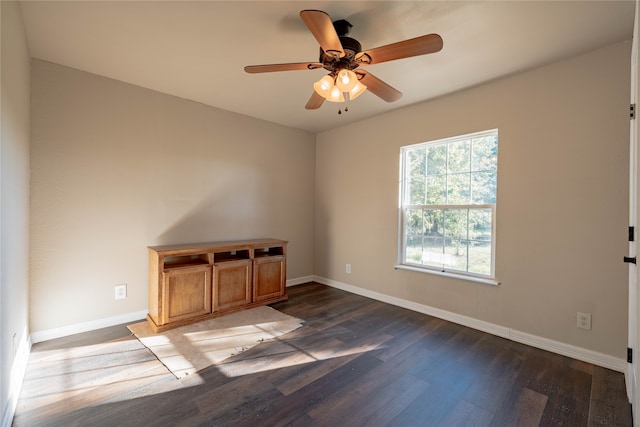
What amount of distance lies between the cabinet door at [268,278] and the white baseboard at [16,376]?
1.92 m

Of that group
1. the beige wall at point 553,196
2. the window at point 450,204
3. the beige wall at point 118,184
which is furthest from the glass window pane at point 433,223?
the beige wall at point 118,184

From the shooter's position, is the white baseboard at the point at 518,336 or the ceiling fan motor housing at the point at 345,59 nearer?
the ceiling fan motor housing at the point at 345,59

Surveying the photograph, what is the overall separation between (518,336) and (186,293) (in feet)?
10.5

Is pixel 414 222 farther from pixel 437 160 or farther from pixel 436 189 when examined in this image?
pixel 437 160

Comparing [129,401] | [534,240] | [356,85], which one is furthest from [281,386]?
[534,240]

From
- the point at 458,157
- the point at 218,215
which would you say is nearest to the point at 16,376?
the point at 218,215

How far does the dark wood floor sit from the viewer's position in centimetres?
163

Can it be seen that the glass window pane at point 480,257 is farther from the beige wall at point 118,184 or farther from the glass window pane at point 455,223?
the beige wall at point 118,184

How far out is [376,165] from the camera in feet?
12.4

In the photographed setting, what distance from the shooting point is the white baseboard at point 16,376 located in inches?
58.7

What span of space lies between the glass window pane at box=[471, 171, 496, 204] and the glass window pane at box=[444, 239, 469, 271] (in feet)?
1.56

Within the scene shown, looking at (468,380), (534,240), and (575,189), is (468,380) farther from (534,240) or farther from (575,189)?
(575,189)

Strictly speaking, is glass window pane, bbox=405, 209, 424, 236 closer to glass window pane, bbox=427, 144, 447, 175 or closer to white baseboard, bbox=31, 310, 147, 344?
glass window pane, bbox=427, 144, 447, 175

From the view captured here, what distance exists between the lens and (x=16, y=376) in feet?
5.80
